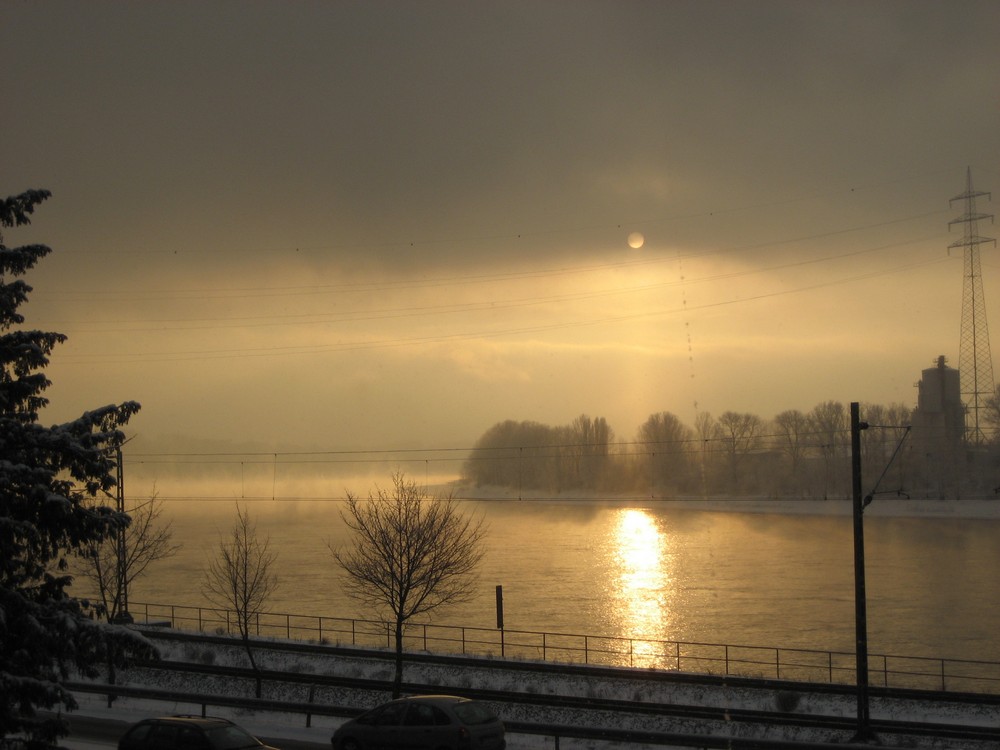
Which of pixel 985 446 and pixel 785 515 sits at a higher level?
pixel 985 446

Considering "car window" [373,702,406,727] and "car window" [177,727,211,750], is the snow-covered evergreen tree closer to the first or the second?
"car window" [177,727,211,750]

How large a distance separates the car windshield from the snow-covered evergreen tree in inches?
90.1

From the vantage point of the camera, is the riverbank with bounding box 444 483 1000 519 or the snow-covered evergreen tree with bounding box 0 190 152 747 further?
the riverbank with bounding box 444 483 1000 519

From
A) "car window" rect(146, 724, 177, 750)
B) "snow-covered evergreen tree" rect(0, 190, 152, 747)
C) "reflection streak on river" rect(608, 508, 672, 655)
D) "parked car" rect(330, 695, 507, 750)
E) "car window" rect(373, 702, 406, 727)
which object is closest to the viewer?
"snow-covered evergreen tree" rect(0, 190, 152, 747)

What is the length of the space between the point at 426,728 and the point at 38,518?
7.02m

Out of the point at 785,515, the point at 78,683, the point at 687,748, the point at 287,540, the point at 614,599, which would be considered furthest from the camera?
the point at 785,515

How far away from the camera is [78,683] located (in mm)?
23359

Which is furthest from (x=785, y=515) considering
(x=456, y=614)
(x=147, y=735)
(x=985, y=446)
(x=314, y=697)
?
(x=147, y=735)

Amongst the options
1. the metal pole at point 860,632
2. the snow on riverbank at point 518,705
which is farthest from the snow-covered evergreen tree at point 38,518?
the metal pole at point 860,632

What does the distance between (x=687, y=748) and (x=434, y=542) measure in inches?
439

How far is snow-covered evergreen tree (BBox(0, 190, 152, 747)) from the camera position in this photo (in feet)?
33.2

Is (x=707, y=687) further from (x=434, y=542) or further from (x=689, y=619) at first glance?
(x=689, y=619)

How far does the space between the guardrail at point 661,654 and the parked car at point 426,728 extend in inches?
477

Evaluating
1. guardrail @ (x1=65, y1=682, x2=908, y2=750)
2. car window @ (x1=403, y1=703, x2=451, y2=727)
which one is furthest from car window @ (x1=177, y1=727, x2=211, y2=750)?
guardrail @ (x1=65, y1=682, x2=908, y2=750)
